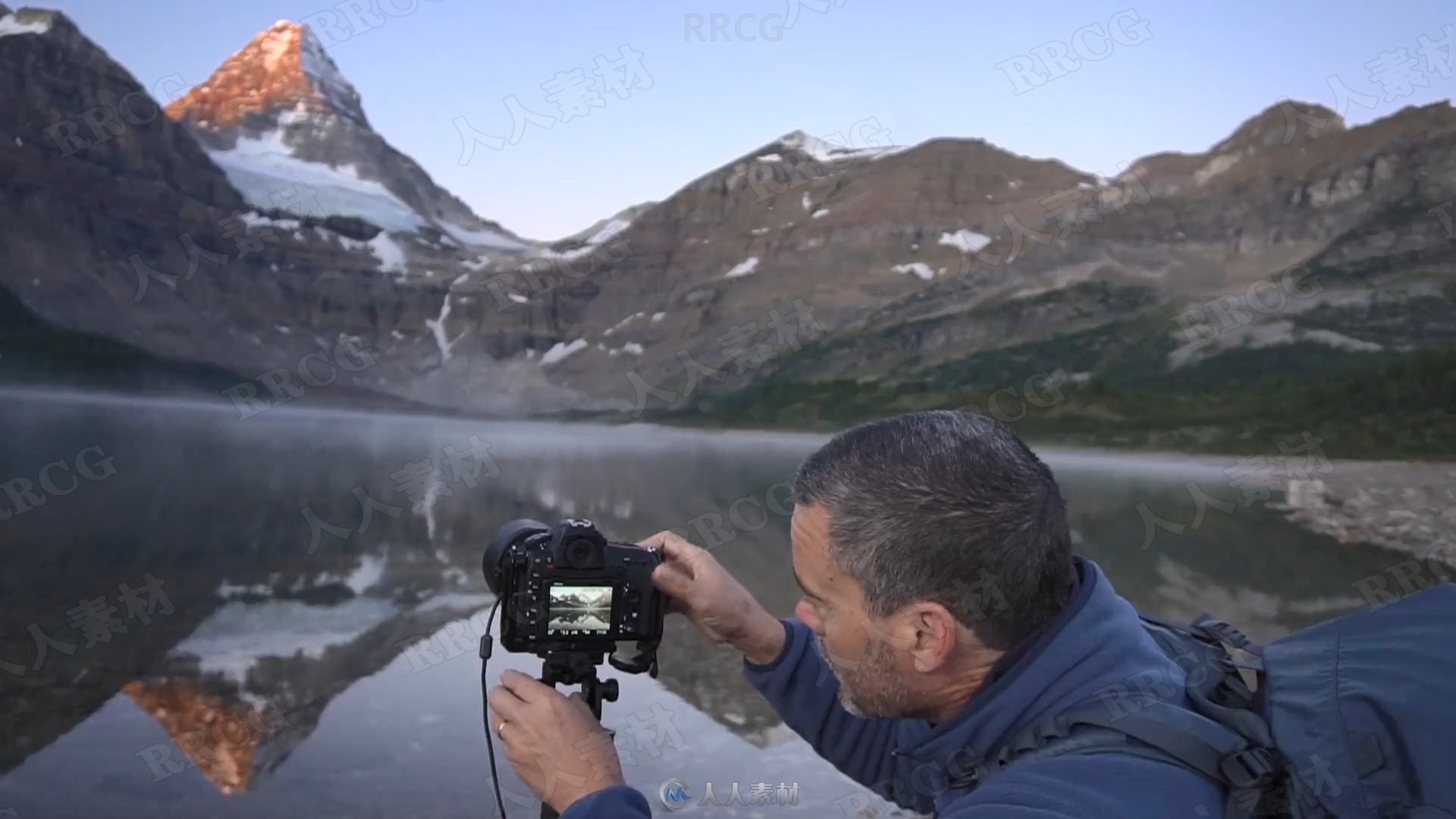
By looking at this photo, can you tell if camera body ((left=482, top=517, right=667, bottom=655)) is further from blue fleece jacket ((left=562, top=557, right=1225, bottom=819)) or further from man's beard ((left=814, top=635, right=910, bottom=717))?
man's beard ((left=814, top=635, right=910, bottom=717))

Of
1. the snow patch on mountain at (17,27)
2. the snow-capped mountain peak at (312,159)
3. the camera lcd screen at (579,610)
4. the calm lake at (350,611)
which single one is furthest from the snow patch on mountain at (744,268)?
the camera lcd screen at (579,610)

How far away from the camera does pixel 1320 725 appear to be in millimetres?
660

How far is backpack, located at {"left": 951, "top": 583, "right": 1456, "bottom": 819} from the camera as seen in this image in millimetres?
608

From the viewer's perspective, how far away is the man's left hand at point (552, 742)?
2.99 ft

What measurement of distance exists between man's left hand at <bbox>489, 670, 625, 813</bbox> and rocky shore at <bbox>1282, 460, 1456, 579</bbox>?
1172 centimetres

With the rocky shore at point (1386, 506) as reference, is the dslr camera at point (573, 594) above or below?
above

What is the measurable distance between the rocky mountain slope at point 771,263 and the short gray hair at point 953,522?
917 inches

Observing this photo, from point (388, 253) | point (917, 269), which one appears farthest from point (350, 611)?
point (388, 253)

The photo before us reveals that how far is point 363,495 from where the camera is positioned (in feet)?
44.0

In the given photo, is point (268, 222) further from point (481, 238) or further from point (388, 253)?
point (481, 238)

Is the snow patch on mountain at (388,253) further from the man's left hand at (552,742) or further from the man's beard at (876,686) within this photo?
the man's beard at (876,686)

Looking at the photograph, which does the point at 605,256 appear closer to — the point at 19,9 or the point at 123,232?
the point at 123,232

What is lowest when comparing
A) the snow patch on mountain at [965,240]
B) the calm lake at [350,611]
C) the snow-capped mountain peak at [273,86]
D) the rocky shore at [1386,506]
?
the rocky shore at [1386,506]

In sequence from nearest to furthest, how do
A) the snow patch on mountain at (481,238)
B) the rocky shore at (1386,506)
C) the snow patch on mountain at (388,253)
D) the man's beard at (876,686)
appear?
the man's beard at (876,686), the rocky shore at (1386,506), the snow patch on mountain at (388,253), the snow patch on mountain at (481,238)
